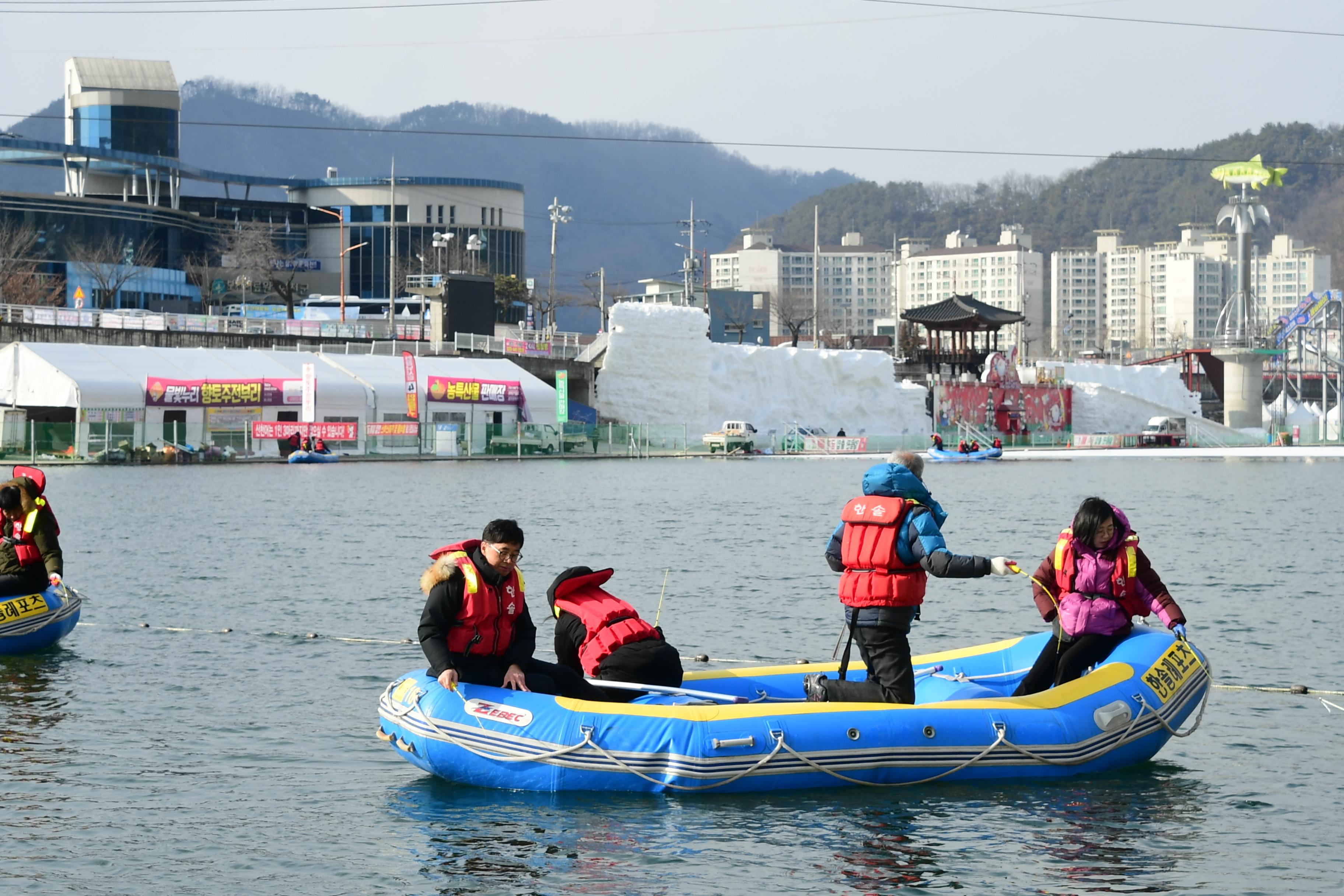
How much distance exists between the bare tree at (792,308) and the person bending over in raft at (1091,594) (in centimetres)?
12396

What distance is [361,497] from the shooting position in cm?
3912

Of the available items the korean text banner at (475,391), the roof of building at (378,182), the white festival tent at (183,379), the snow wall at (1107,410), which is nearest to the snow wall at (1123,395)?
the snow wall at (1107,410)

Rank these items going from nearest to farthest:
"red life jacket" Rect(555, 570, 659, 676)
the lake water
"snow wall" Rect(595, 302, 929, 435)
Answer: the lake water → "red life jacket" Rect(555, 570, 659, 676) → "snow wall" Rect(595, 302, 929, 435)

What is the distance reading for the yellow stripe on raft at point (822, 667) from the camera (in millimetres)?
11133

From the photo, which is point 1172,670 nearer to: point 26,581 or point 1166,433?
point 26,581

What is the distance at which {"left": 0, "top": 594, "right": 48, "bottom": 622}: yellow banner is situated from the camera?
14.8 meters

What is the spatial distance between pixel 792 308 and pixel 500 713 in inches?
5663

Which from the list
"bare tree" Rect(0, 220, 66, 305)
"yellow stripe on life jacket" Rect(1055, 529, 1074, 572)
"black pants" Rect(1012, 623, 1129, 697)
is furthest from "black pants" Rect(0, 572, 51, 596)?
"bare tree" Rect(0, 220, 66, 305)

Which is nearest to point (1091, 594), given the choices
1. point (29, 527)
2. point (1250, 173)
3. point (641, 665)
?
point (641, 665)

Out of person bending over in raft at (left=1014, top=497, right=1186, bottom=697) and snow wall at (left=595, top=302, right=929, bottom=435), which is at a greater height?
snow wall at (left=595, top=302, right=929, bottom=435)

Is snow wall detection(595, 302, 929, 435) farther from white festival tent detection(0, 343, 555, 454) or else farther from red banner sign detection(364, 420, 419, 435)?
red banner sign detection(364, 420, 419, 435)

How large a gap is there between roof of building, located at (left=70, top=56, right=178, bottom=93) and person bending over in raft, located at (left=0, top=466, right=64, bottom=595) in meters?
129

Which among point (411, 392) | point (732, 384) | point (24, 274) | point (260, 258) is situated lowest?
point (411, 392)

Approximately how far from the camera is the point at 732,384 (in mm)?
81625
